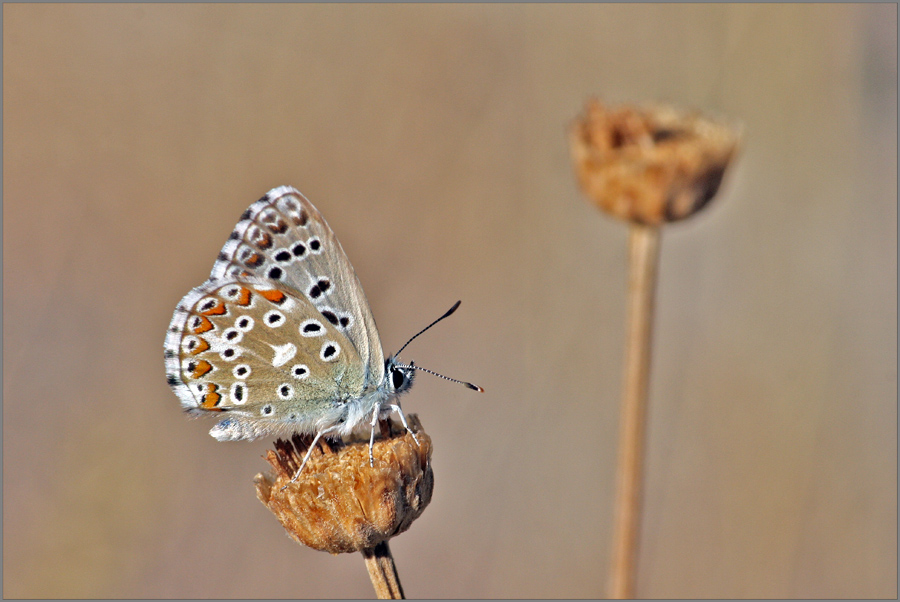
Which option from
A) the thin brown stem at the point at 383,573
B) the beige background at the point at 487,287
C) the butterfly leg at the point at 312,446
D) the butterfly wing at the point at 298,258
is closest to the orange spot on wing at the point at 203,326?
the butterfly wing at the point at 298,258

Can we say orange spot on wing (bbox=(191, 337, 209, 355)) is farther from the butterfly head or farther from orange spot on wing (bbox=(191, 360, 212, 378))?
the butterfly head

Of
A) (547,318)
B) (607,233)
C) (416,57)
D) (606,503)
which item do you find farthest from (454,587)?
(416,57)

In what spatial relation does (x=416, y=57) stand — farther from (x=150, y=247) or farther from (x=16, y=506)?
(x=16, y=506)

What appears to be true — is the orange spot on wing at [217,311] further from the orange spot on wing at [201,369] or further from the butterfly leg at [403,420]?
the butterfly leg at [403,420]

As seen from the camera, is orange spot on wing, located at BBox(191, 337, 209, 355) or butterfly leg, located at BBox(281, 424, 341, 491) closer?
butterfly leg, located at BBox(281, 424, 341, 491)

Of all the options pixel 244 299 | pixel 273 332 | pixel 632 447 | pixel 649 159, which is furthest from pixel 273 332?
pixel 649 159

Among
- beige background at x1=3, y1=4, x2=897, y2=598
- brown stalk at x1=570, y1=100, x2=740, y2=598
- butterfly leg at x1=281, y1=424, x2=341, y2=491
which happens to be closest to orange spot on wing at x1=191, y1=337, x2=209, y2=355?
butterfly leg at x1=281, y1=424, x2=341, y2=491

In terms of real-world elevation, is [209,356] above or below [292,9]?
below
